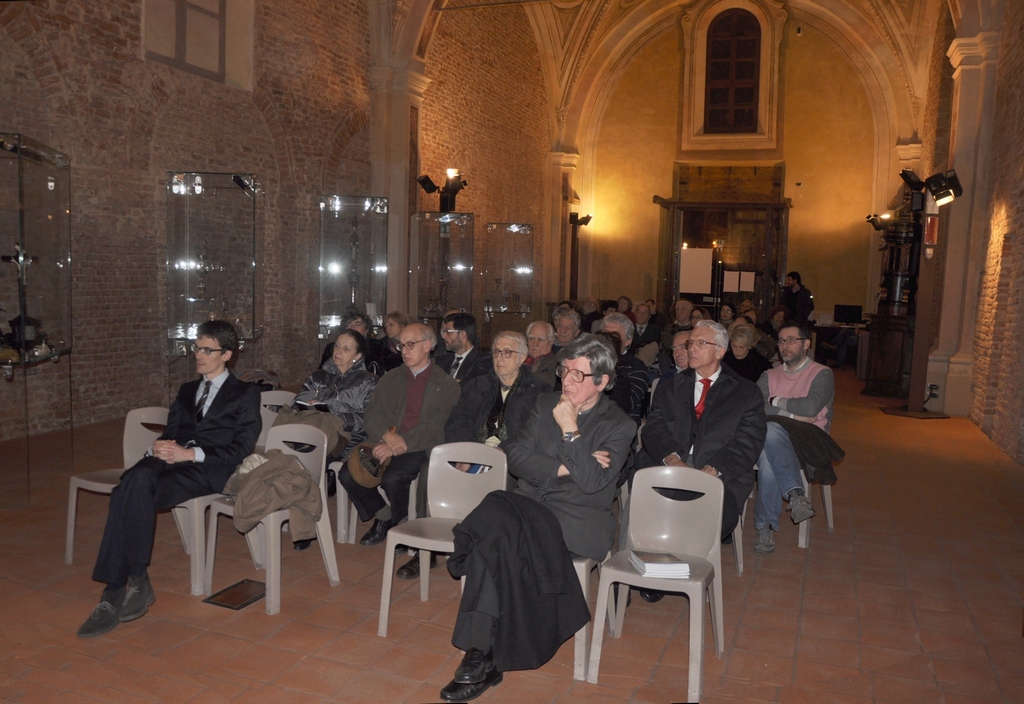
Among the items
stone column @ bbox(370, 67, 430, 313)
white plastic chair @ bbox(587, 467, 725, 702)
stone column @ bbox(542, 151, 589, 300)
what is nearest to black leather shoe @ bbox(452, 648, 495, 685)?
white plastic chair @ bbox(587, 467, 725, 702)

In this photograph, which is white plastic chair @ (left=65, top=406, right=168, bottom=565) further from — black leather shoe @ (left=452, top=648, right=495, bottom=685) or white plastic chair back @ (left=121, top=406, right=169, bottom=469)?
black leather shoe @ (left=452, top=648, right=495, bottom=685)

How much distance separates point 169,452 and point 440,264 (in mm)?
8209

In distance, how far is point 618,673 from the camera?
339 cm

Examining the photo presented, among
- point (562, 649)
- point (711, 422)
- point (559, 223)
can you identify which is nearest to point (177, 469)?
point (562, 649)

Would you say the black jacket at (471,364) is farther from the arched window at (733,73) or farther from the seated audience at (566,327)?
the arched window at (733,73)

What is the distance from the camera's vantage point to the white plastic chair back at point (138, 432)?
14.6 feet

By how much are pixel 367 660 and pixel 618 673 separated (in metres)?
1.05

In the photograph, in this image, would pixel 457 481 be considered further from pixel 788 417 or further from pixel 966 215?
pixel 966 215

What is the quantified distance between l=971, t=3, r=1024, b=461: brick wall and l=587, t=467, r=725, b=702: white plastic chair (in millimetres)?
5678

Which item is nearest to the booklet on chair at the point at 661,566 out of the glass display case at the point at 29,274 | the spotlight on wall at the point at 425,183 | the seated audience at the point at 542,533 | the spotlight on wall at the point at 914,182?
the seated audience at the point at 542,533

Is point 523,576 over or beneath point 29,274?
beneath

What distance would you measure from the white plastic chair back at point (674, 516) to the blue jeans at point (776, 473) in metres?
1.54

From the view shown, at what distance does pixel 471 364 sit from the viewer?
5461mm

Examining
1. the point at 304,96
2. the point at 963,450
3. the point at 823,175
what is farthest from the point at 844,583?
the point at 823,175
